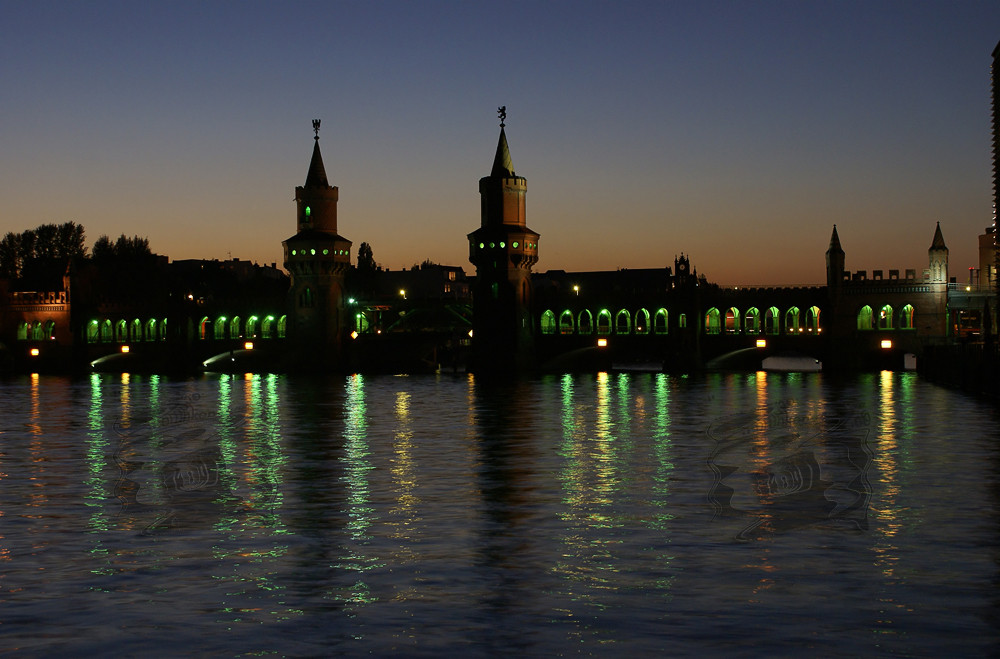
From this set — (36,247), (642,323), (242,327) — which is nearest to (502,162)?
(642,323)

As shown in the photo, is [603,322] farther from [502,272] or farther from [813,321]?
[813,321]

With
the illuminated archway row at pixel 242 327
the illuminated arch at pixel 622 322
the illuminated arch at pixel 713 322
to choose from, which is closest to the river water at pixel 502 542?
the illuminated arch at pixel 713 322

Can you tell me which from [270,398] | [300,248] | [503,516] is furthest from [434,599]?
[300,248]

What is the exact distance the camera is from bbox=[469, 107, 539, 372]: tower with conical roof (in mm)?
112625

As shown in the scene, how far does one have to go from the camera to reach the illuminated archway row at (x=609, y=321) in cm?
11412

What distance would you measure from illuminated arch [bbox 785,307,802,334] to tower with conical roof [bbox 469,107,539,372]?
71.9 ft

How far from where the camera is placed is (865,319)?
103 meters

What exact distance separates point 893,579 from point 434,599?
18.8 feet

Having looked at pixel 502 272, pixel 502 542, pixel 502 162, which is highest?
pixel 502 162

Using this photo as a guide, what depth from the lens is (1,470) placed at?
1236 inches

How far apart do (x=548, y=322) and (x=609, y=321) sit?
7.97 metres

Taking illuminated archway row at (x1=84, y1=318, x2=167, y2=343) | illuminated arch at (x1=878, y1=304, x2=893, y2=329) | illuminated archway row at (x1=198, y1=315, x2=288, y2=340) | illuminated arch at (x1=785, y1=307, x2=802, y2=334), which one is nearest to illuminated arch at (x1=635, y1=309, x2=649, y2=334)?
illuminated arch at (x1=785, y1=307, x2=802, y2=334)

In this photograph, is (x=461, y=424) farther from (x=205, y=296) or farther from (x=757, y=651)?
(x=205, y=296)

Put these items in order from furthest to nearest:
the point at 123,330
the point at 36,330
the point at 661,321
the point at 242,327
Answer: the point at 123,330
the point at 36,330
the point at 242,327
the point at 661,321
